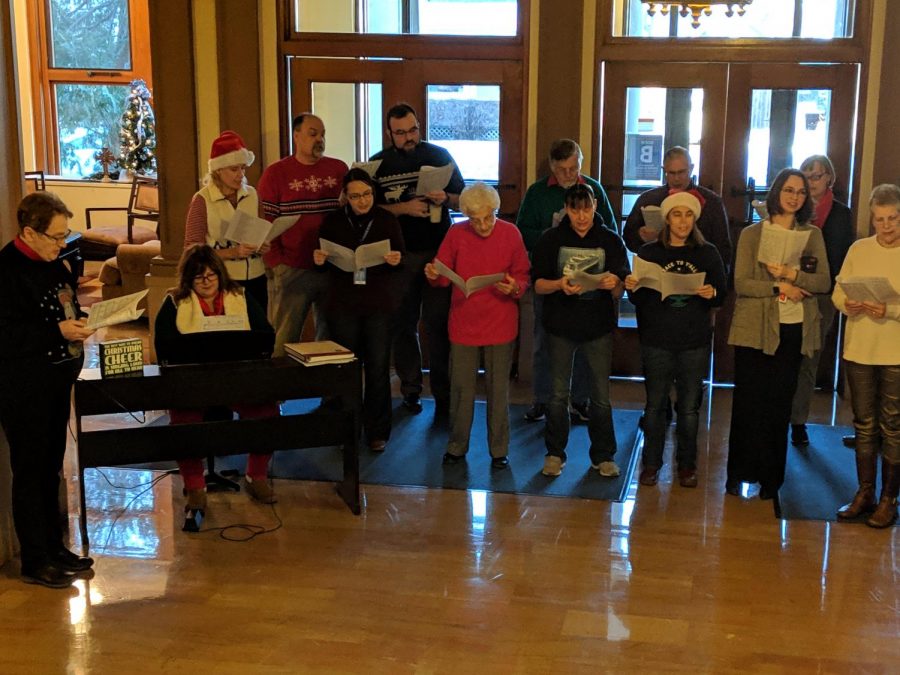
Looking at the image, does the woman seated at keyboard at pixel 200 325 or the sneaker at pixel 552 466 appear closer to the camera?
the woman seated at keyboard at pixel 200 325

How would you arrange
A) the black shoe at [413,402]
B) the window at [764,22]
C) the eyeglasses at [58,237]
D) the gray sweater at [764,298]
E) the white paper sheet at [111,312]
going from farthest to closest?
the window at [764,22]
the black shoe at [413,402]
the gray sweater at [764,298]
the white paper sheet at [111,312]
the eyeglasses at [58,237]

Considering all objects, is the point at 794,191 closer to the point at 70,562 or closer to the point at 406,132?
the point at 406,132

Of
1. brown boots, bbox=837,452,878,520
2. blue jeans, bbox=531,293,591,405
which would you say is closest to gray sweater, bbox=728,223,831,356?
brown boots, bbox=837,452,878,520

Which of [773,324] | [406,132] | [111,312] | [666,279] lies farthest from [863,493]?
[111,312]

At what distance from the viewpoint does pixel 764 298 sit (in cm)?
491

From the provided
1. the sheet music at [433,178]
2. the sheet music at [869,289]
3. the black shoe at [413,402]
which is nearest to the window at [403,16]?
the sheet music at [433,178]

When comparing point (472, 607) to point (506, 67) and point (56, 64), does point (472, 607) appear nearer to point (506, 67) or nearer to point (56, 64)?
point (506, 67)

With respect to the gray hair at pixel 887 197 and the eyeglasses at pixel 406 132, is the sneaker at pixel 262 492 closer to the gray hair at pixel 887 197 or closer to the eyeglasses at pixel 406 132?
the eyeglasses at pixel 406 132

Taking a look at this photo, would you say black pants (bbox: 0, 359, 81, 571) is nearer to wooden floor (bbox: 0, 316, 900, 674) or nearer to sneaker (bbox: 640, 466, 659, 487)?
wooden floor (bbox: 0, 316, 900, 674)

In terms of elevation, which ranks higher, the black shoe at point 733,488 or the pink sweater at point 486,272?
the pink sweater at point 486,272

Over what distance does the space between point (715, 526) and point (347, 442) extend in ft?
5.39

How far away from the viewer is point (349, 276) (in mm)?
5543

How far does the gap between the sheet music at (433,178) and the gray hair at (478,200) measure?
2.30 feet

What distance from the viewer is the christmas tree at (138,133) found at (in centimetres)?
1162
